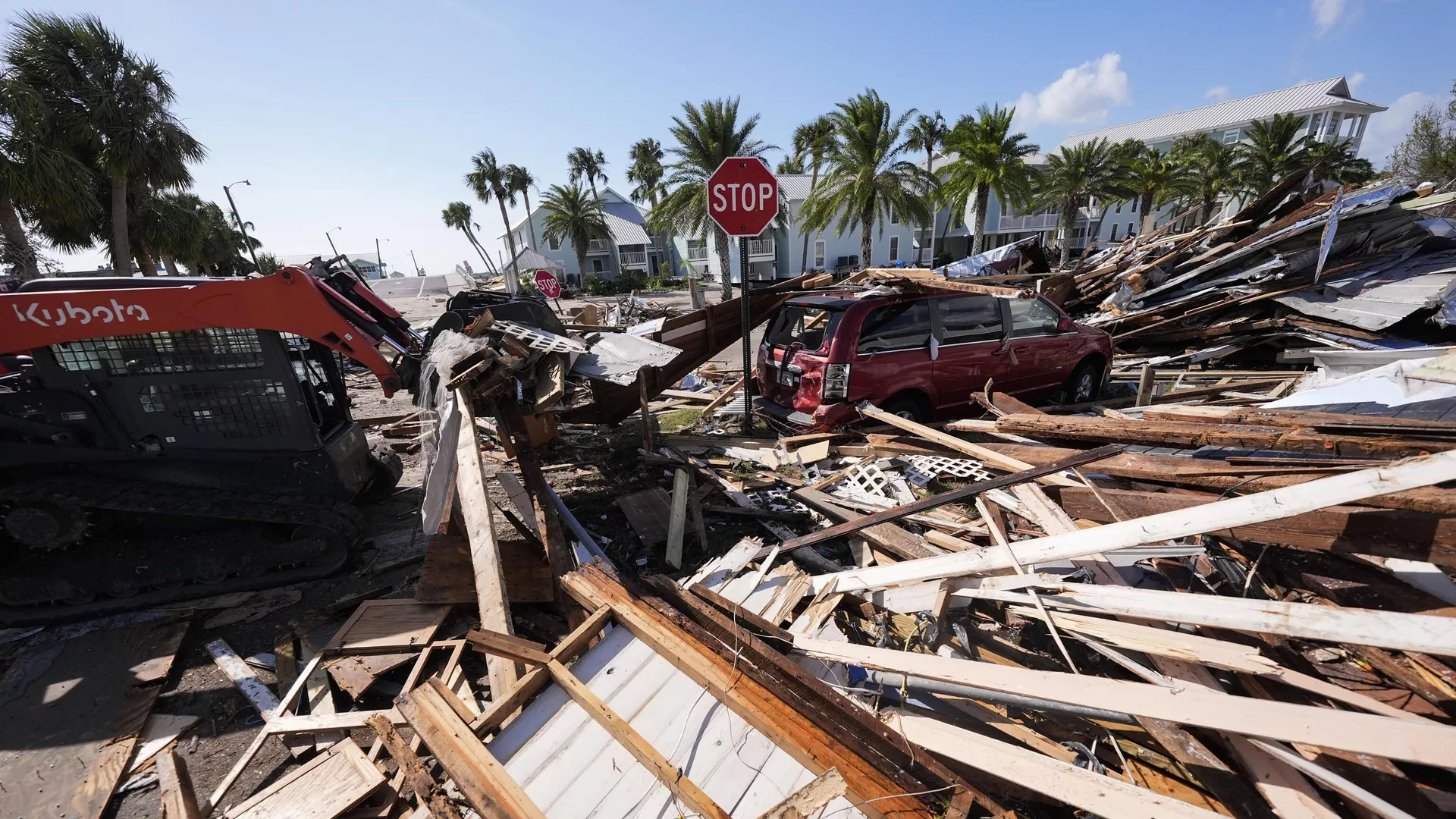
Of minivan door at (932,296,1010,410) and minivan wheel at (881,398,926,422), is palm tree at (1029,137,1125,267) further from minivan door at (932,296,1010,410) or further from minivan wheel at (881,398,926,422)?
minivan wheel at (881,398,926,422)

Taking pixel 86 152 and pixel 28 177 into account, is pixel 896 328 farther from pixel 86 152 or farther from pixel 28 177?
pixel 86 152

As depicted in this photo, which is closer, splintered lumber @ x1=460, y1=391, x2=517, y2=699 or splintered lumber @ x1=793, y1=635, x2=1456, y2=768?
splintered lumber @ x1=793, y1=635, x2=1456, y2=768

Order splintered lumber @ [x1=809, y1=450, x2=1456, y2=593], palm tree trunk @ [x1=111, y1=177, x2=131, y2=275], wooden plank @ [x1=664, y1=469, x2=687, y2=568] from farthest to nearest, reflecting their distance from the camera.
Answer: palm tree trunk @ [x1=111, y1=177, x2=131, y2=275]
wooden plank @ [x1=664, y1=469, x2=687, y2=568]
splintered lumber @ [x1=809, y1=450, x2=1456, y2=593]

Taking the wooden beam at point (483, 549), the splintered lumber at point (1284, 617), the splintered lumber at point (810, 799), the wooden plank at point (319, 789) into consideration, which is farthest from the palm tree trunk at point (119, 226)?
the splintered lumber at point (1284, 617)

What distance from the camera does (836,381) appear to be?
5.78 metres

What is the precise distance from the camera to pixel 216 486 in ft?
15.2

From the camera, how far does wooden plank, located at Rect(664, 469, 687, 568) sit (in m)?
4.60

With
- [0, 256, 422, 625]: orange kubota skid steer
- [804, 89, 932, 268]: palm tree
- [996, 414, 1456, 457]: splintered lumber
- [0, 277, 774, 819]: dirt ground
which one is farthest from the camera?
[804, 89, 932, 268]: palm tree

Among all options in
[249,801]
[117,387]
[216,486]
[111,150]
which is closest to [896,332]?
[249,801]

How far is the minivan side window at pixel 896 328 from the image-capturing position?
576cm

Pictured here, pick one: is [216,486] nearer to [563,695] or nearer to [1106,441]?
[563,695]

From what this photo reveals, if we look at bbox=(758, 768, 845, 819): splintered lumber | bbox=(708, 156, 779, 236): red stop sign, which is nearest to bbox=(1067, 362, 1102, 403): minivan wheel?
bbox=(708, 156, 779, 236): red stop sign

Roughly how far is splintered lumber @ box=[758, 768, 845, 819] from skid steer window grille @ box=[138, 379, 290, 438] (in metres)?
5.09

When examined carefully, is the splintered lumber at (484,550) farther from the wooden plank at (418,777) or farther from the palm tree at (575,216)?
the palm tree at (575,216)
